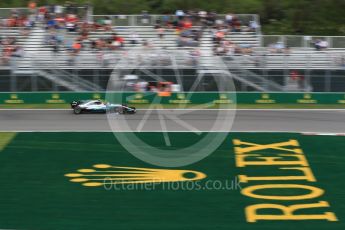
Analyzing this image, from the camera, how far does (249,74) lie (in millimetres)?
32312

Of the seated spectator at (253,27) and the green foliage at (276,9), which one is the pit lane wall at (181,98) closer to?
the seated spectator at (253,27)

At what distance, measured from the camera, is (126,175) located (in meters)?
19.8

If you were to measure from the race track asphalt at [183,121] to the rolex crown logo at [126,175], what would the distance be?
5.82 m

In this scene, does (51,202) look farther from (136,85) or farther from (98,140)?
(136,85)

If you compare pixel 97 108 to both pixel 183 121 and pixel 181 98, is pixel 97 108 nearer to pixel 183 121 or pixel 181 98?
pixel 183 121

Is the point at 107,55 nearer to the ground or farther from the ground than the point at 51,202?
farther from the ground

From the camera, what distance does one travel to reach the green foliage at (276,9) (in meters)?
41.8

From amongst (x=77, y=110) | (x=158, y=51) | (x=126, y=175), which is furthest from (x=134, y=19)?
(x=126, y=175)

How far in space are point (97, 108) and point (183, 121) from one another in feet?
13.3

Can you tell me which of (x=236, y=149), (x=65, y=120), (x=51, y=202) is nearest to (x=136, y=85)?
(x=65, y=120)

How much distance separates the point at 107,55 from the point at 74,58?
1.69 m

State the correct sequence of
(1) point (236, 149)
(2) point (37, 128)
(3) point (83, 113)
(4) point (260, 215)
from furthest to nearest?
(3) point (83, 113), (2) point (37, 128), (1) point (236, 149), (4) point (260, 215)

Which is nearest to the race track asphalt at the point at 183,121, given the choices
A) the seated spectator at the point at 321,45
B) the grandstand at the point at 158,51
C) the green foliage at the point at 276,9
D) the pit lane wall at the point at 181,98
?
the pit lane wall at the point at 181,98

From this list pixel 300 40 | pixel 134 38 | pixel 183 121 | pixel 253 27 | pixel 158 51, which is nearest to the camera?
pixel 183 121
